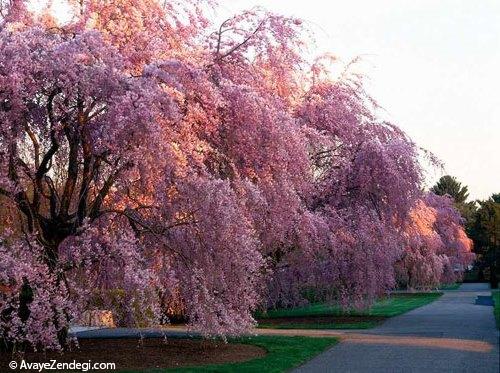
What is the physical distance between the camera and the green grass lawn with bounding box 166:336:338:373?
46.2 feet

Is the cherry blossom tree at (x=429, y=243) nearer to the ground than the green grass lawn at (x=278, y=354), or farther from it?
farther from it

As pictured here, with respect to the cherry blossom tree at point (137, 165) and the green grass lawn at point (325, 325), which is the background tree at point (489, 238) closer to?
the green grass lawn at point (325, 325)

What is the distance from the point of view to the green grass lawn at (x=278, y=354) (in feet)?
46.2

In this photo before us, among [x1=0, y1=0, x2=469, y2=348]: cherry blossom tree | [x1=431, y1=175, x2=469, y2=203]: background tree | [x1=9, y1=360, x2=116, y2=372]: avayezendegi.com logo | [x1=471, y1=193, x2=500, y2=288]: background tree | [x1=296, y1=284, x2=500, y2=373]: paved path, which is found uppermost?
[x1=431, y1=175, x2=469, y2=203]: background tree

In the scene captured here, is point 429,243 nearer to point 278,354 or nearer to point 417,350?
point 417,350

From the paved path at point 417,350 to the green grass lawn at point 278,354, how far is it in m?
0.34

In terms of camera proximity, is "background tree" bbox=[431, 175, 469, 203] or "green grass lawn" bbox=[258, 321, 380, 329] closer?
"green grass lawn" bbox=[258, 321, 380, 329]

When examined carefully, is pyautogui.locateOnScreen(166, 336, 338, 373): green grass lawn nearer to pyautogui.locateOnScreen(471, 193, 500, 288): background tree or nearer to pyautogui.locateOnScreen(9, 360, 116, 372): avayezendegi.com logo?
pyautogui.locateOnScreen(9, 360, 116, 372): avayezendegi.com logo

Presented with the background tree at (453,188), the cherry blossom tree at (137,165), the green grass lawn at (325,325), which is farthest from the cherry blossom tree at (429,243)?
the background tree at (453,188)

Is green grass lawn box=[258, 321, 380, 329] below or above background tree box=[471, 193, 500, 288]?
below

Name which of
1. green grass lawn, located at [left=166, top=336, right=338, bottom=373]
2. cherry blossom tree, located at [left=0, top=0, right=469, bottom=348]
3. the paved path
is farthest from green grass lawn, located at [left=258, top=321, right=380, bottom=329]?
cherry blossom tree, located at [left=0, top=0, right=469, bottom=348]

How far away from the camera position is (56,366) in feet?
45.8

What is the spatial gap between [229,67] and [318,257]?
1059cm

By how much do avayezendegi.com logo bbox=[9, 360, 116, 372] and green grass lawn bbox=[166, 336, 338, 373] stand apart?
1313 mm
